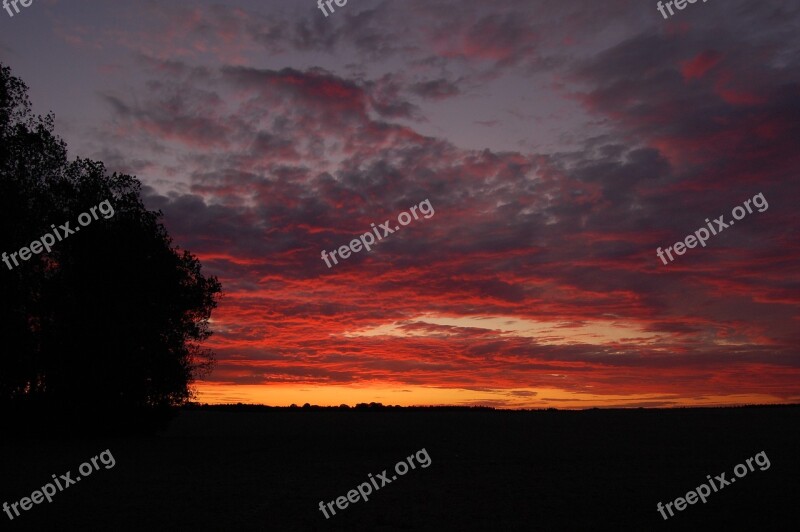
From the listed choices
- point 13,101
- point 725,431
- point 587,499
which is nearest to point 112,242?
point 13,101

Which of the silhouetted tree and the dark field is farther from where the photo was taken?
the silhouetted tree

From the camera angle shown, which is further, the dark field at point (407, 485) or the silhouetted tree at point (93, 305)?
the silhouetted tree at point (93, 305)

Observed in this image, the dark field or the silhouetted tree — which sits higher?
the silhouetted tree

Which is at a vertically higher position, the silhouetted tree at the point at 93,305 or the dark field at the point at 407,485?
the silhouetted tree at the point at 93,305

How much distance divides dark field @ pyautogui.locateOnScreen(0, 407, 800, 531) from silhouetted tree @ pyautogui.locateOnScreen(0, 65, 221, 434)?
3688 mm

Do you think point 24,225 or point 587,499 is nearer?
point 587,499

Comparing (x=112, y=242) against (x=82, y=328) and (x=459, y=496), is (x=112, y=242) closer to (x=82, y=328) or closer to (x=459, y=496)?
(x=82, y=328)

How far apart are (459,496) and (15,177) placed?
99.6 ft

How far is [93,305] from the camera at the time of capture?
1757 inches

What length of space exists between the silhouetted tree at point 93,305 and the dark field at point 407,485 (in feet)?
12.1

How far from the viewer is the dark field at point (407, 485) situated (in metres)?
20.2

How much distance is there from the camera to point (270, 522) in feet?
65.4

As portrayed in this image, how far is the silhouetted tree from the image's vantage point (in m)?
39.1

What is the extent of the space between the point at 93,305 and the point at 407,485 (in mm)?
27925
